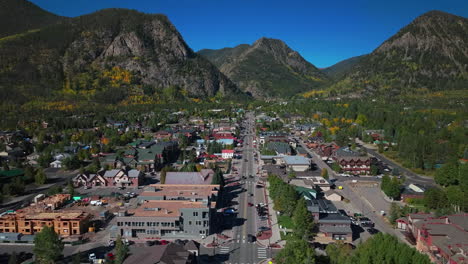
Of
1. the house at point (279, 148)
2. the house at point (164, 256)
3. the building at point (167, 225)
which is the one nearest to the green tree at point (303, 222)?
the building at point (167, 225)

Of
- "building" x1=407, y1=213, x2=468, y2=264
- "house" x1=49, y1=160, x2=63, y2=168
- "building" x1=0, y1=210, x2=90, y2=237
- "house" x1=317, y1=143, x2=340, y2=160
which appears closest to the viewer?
"building" x1=407, y1=213, x2=468, y2=264

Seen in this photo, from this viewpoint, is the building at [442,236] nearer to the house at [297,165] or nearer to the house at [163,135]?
the house at [297,165]

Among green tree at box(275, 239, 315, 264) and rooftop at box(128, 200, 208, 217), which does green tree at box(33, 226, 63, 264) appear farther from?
green tree at box(275, 239, 315, 264)

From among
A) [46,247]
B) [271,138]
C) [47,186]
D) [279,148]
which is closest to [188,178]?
[46,247]

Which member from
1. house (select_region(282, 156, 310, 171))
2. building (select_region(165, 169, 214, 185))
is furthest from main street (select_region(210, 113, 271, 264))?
house (select_region(282, 156, 310, 171))

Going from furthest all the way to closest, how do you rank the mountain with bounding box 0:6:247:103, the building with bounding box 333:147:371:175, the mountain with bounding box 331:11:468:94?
the mountain with bounding box 331:11:468:94
the mountain with bounding box 0:6:247:103
the building with bounding box 333:147:371:175

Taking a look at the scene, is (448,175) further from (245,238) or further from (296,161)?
(245,238)
